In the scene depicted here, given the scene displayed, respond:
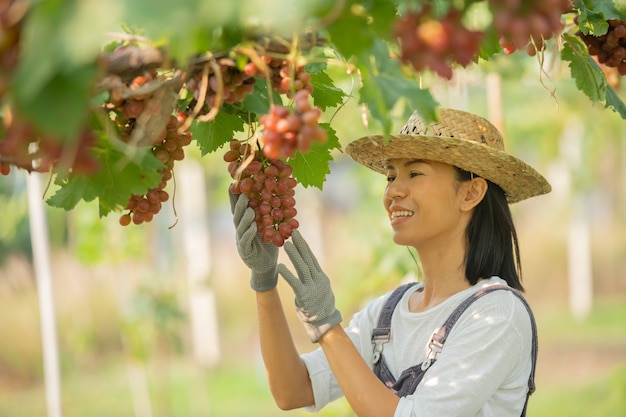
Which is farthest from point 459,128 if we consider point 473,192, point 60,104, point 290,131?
point 60,104

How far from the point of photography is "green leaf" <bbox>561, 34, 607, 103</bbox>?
1806 millimetres

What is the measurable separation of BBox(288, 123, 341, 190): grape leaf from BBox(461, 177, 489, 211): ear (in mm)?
583

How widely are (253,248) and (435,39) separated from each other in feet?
3.52

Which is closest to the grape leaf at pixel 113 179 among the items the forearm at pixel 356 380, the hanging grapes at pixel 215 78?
the hanging grapes at pixel 215 78

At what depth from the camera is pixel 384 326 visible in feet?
7.55

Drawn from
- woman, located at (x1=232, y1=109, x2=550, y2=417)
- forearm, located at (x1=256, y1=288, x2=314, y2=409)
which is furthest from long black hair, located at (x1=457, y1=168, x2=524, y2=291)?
forearm, located at (x1=256, y1=288, x2=314, y2=409)

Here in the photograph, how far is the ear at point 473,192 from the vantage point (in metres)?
2.23

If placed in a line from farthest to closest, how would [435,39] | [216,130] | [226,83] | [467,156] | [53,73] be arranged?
[467,156]
[216,130]
[226,83]
[435,39]
[53,73]

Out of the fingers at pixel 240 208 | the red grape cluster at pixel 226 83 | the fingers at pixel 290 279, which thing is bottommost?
the fingers at pixel 290 279

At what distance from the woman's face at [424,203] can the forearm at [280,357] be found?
0.37 m

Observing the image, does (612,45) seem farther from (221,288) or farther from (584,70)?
(221,288)

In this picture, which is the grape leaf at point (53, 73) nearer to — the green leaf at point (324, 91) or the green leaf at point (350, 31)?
the green leaf at point (350, 31)

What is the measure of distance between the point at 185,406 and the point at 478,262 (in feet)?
24.5

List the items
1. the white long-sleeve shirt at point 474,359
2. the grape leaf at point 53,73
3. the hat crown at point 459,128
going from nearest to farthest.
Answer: the grape leaf at point 53,73 < the white long-sleeve shirt at point 474,359 < the hat crown at point 459,128
